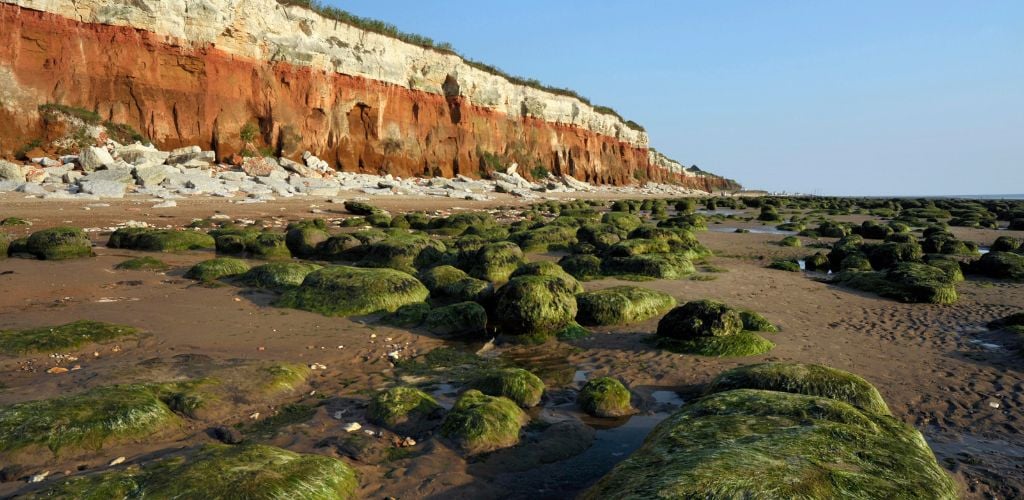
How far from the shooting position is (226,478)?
3875mm

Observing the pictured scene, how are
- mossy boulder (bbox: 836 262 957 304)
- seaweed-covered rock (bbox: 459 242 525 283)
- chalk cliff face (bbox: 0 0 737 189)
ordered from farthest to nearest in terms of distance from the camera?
1. chalk cliff face (bbox: 0 0 737 189)
2. seaweed-covered rock (bbox: 459 242 525 283)
3. mossy boulder (bbox: 836 262 957 304)

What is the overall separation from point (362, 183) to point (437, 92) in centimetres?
1474

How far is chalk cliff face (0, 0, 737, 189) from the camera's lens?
1013 inches

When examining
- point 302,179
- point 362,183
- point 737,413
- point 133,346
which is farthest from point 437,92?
point 737,413

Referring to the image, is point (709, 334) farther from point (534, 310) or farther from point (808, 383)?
point (534, 310)

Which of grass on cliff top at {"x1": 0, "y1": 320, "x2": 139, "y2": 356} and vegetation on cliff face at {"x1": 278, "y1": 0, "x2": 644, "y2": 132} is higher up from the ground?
vegetation on cliff face at {"x1": 278, "y1": 0, "x2": 644, "y2": 132}

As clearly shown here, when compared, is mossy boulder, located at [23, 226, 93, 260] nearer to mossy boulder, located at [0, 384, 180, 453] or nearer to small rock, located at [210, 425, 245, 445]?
mossy boulder, located at [0, 384, 180, 453]

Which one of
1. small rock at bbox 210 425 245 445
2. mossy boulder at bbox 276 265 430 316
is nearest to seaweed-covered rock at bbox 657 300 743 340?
mossy boulder at bbox 276 265 430 316

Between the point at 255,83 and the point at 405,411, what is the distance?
32.9m

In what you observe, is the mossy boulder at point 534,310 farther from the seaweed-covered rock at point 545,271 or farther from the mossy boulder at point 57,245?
the mossy boulder at point 57,245

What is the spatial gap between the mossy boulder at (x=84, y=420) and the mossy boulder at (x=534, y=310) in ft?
16.6

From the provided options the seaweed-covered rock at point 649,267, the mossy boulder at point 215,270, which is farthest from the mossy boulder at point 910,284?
the mossy boulder at point 215,270

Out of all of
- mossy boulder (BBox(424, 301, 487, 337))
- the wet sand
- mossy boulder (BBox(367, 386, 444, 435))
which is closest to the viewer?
the wet sand

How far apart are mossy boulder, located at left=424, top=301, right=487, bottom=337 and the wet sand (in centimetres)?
35
